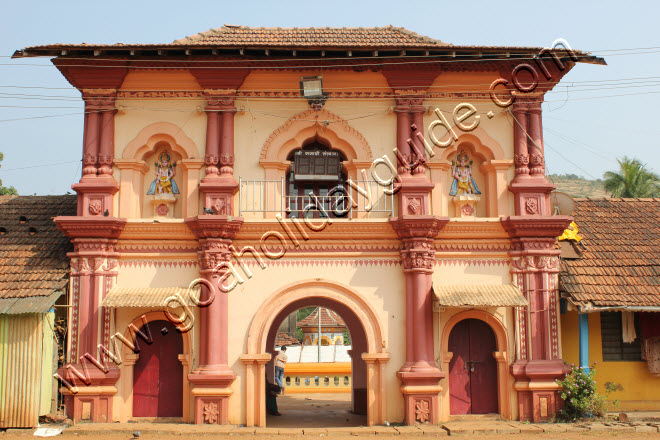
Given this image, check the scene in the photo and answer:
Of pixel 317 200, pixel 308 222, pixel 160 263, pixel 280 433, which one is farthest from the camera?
pixel 317 200

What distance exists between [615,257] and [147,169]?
9.99 metres

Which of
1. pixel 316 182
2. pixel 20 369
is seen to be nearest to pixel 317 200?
pixel 316 182

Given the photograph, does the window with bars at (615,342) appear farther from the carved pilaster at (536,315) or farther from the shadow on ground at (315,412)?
the shadow on ground at (315,412)

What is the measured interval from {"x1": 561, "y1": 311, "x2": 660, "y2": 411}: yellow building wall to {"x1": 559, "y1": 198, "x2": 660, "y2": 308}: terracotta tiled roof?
1027mm

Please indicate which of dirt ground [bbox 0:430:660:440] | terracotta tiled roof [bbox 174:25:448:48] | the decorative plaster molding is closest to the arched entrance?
dirt ground [bbox 0:430:660:440]

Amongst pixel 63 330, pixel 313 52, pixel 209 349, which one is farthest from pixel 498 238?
pixel 63 330

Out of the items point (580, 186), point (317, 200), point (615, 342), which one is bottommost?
point (615, 342)

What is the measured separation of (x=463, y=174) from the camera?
49.6ft

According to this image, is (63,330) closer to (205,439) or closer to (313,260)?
(205,439)

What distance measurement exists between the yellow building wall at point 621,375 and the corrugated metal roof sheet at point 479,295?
1.96m

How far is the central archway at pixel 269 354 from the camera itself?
13.8 m

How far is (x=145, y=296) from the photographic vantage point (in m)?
13.6

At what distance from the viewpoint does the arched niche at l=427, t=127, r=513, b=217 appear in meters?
14.6

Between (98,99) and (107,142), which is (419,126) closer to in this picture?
(107,142)
